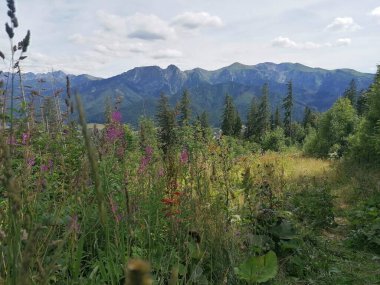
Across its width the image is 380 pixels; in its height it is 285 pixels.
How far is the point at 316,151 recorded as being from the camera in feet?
103

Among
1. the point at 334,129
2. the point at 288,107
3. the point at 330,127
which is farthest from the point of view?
the point at 288,107

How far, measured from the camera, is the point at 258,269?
300 cm

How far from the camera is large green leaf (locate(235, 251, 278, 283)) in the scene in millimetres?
2883

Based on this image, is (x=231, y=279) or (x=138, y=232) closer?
(x=138, y=232)

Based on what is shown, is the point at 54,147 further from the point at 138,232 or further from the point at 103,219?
the point at 103,219

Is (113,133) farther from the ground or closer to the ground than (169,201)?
farther from the ground

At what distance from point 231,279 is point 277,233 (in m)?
1.63

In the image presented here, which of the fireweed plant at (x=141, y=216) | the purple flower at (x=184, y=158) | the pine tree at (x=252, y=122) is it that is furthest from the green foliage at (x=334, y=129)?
the pine tree at (x=252, y=122)

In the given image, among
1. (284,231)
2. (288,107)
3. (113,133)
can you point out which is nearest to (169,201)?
(113,133)

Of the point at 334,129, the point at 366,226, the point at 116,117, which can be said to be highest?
the point at 116,117

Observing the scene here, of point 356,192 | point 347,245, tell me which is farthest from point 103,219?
point 356,192

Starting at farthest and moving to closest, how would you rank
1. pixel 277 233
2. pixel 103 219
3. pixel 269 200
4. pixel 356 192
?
pixel 356 192, pixel 269 200, pixel 277 233, pixel 103 219

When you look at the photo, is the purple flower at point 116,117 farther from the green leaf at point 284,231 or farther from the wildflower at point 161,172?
the green leaf at point 284,231

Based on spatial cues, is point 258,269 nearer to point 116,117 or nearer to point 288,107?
point 116,117
